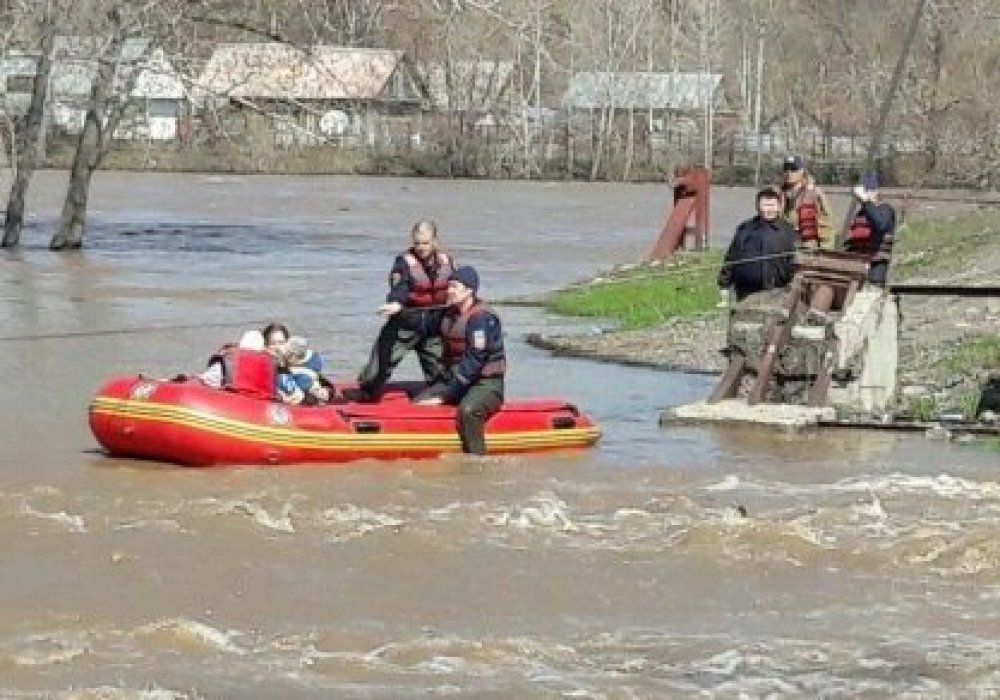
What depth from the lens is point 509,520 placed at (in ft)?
45.7

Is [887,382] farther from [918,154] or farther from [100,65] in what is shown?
[918,154]

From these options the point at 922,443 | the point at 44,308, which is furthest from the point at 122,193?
the point at 922,443

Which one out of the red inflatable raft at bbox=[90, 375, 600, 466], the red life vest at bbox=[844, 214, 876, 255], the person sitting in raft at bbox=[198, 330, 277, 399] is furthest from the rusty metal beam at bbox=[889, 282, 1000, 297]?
the person sitting in raft at bbox=[198, 330, 277, 399]

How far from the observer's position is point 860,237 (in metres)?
20.1

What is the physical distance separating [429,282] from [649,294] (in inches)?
413

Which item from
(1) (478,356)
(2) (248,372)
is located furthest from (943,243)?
(2) (248,372)

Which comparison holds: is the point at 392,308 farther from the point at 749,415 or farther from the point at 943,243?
the point at 943,243

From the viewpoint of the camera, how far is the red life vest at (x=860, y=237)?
2000cm

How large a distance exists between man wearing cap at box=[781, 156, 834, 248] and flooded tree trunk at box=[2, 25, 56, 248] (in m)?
17.1

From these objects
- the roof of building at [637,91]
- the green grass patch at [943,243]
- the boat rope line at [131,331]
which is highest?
the roof of building at [637,91]

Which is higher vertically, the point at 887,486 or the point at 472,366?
the point at 472,366

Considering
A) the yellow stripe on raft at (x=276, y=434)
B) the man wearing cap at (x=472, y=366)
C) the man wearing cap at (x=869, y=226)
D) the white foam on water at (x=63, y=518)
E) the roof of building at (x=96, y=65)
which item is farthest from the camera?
the roof of building at (x=96, y=65)

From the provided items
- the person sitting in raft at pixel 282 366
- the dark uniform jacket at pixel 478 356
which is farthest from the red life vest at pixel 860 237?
the person sitting in raft at pixel 282 366

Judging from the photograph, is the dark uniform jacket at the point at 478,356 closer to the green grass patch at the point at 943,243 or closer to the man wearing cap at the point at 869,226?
the man wearing cap at the point at 869,226
